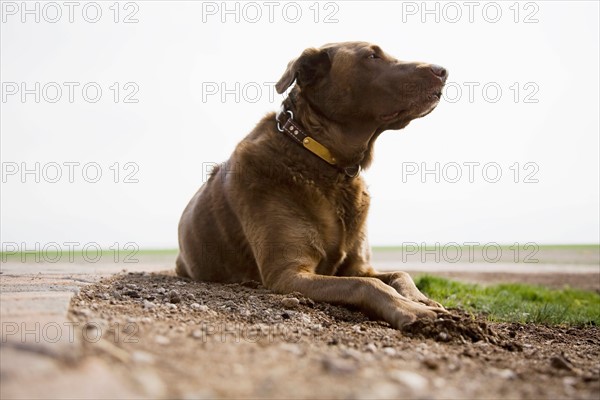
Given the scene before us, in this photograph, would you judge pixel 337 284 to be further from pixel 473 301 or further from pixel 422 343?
pixel 473 301

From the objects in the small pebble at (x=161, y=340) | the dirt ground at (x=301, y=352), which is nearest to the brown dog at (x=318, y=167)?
the dirt ground at (x=301, y=352)

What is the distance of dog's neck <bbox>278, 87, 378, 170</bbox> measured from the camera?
17.8 ft

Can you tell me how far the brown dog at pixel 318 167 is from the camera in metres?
5.15

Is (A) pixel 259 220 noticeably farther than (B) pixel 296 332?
Yes

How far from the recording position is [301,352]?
268 cm

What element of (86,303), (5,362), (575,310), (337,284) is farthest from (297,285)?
(575,310)

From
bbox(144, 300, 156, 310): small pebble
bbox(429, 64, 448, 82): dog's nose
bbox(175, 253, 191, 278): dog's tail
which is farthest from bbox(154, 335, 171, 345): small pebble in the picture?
bbox(175, 253, 191, 278): dog's tail

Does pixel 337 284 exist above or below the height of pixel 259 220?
below

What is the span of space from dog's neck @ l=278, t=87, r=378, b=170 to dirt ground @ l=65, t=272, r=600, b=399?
147 centimetres

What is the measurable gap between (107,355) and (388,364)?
1099mm

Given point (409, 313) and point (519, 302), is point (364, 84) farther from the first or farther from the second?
point (519, 302)

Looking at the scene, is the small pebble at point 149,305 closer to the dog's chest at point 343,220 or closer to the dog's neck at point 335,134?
the dog's chest at point 343,220

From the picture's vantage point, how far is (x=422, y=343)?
11.0 ft

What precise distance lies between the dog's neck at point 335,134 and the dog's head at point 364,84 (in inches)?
1.7
